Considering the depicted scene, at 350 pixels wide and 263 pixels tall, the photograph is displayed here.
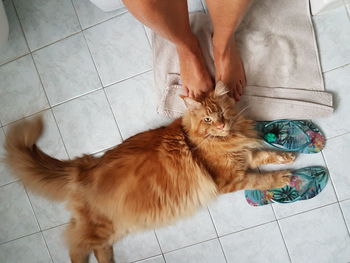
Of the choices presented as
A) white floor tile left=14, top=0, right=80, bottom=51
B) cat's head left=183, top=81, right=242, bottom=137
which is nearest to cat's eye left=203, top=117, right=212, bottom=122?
cat's head left=183, top=81, right=242, bottom=137

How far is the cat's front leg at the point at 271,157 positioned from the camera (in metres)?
1.47

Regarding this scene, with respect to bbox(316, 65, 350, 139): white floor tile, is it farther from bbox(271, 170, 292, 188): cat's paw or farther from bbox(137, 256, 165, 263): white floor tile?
bbox(137, 256, 165, 263): white floor tile

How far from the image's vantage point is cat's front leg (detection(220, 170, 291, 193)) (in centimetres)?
141

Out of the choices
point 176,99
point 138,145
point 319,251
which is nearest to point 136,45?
point 176,99

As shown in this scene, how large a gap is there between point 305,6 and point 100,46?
1058mm

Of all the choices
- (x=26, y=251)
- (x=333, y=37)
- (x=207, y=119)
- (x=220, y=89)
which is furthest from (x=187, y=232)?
(x=333, y=37)

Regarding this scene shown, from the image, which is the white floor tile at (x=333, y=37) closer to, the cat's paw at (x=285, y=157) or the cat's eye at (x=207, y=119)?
the cat's paw at (x=285, y=157)

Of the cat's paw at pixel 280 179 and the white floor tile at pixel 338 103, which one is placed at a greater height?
the white floor tile at pixel 338 103

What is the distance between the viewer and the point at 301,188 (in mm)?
1498

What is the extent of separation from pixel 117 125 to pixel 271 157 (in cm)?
81

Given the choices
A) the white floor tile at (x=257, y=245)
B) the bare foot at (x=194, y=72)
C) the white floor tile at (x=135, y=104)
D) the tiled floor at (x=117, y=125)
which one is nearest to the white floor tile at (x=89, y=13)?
the tiled floor at (x=117, y=125)

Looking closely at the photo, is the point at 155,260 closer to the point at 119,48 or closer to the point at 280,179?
the point at 280,179

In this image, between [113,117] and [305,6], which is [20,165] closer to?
[113,117]

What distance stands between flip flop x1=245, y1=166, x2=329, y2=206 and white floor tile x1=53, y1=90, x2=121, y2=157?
2.75 feet
